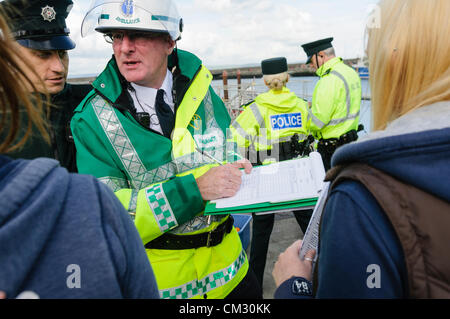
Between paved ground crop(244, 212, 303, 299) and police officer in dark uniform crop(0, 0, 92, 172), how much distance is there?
Answer: 239 cm

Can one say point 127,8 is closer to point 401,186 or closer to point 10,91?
point 10,91

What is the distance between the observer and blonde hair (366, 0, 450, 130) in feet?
2.46

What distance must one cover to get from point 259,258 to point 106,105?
8.17 feet

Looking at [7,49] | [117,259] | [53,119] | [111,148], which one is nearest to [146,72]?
[111,148]

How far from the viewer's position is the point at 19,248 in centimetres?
48

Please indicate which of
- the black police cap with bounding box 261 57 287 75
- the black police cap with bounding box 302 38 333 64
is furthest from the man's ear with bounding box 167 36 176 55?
the black police cap with bounding box 302 38 333 64

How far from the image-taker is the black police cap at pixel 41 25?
2107mm

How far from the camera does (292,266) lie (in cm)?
109

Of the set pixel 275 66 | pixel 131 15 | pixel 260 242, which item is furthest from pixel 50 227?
pixel 275 66

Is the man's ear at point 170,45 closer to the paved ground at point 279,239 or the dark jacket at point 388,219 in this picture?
the dark jacket at point 388,219

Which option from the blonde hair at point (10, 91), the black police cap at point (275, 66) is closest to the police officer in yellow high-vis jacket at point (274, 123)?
the black police cap at point (275, 66)

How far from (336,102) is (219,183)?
3332 mm

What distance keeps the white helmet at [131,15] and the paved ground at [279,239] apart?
2770mm

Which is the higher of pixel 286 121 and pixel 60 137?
pixel 60 137
